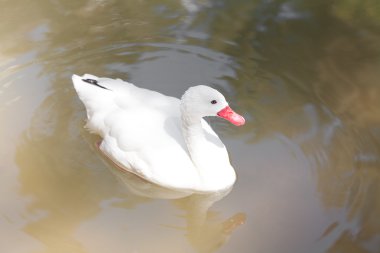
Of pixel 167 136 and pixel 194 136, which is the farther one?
pixel 167 136

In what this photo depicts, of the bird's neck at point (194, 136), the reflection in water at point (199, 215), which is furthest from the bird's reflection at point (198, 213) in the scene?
the bird's neck at point (194, 136)

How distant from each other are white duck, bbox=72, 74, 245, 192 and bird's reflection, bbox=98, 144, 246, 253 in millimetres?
93

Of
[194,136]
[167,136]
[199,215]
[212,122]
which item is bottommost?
[199,215]

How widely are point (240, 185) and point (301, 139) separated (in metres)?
0.78

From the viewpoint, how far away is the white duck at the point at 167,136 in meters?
4.54

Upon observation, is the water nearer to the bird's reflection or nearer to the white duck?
the bird's reflection

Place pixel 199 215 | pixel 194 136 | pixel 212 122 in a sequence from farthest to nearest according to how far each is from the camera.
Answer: pixel 212 122 → pixel 199 215 → pixel 194 136

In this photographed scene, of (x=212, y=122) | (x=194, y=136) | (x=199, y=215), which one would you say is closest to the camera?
(x=194, y=136)

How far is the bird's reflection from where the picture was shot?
4.53m

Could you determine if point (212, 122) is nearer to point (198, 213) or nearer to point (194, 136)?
point (194, 136)

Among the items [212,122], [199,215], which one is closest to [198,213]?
[199,215]

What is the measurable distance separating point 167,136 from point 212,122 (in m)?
0.84

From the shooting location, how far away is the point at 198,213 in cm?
476

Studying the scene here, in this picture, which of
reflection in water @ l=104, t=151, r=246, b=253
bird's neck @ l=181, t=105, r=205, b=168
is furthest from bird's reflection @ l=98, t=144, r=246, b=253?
bird's neck @ l=181, t=105, r=205, b=168
